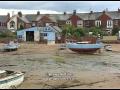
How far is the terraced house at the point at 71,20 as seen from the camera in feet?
290

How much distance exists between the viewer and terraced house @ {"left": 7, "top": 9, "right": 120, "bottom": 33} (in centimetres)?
8850

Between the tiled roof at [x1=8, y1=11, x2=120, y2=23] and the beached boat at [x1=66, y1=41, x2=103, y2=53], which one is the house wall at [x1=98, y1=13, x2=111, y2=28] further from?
the beached boat at [x1=66, y1=41, x2=103, y2=53]

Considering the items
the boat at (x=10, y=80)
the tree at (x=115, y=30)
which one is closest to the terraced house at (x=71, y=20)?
the tree at (x=115, y=30)

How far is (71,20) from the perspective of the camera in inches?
3617

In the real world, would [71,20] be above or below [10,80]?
above

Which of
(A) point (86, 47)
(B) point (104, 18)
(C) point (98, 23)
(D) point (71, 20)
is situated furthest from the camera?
(D) point (71, 20)

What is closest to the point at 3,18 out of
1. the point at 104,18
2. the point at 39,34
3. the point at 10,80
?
the point at 104,18

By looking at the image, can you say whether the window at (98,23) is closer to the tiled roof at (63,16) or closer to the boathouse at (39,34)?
the tiled roof at (63,16)

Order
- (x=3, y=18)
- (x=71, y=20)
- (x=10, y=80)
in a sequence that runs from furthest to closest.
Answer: (x=3, y=18) → (x=71, y=20) → (x=10, y=80)

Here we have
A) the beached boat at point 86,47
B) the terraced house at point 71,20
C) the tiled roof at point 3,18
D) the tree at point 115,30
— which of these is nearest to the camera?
the beached boat at point 86,47

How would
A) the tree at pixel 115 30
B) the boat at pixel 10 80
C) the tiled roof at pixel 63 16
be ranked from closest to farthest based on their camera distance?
the boat at pixel 10 80, the tree at pixel 115 30, the tiled roof at pixel 63 16

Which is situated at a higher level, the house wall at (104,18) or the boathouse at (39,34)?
the house wall at (104,18)

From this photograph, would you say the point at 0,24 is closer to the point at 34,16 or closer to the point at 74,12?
the point at 34,16

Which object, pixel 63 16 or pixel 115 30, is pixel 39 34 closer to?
pixel 115 30
